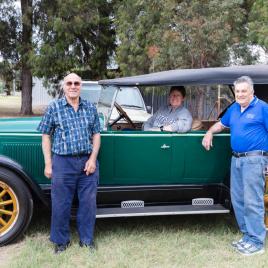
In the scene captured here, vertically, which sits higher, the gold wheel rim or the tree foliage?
the tree foliage

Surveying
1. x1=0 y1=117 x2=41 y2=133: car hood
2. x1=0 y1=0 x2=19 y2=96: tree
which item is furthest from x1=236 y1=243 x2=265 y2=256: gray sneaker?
x1=0 y1=0 x2=19 y2=96: tree

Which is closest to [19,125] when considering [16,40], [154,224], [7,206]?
[7,206]

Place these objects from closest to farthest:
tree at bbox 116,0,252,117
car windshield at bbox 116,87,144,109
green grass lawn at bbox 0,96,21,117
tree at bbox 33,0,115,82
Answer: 1. car windshield at bbox 116,87,144,109
2. tree at bbox 116,0,252,117
3. tree at bbox 33,0,115,82
4. green grass lawn at bbox 0,96,21,117

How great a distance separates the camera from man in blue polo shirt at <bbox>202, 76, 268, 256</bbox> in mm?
4086

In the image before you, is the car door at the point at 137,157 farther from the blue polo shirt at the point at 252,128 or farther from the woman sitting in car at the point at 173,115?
the blue polo shirt at the point at 252,128

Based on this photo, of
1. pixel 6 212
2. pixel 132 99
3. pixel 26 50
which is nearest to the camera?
pixel 6 212

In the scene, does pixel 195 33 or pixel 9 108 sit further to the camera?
pixel 9 108

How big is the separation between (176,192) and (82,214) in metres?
1.03

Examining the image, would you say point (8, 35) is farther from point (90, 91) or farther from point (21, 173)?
point (21, 173)

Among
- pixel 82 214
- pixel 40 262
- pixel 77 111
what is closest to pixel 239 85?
Answer: pixel 77 111

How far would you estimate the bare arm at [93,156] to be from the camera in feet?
13.1

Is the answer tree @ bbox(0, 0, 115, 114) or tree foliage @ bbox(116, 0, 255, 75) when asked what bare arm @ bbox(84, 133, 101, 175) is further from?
tree @ bbox(0, 0, 115, 114)

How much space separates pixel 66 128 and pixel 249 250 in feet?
6.47

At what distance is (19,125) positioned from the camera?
477cm
